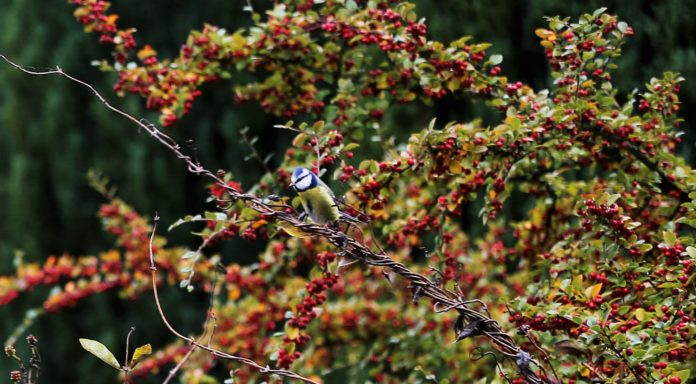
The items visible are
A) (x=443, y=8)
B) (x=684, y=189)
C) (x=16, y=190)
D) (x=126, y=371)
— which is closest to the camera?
(x=126, y=371)

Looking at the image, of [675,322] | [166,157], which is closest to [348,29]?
[675,322]

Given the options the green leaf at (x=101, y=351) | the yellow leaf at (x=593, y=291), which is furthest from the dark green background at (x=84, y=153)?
the green leaf at (x=101, y=351)

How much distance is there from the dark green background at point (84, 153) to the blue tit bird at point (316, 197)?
2940 millimetres

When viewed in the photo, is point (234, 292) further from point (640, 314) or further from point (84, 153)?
point (84, 153)

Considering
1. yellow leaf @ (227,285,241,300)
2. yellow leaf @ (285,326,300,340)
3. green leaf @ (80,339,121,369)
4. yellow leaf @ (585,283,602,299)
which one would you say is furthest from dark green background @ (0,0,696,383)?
green leaf @ (80,339,121,369)

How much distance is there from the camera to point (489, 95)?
209cm

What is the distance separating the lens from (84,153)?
492 centimetres

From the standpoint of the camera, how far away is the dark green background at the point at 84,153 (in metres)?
4.73

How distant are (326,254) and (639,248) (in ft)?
1.99

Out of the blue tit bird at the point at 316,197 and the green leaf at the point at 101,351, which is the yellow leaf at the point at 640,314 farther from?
the green leaf at the point at 101,351

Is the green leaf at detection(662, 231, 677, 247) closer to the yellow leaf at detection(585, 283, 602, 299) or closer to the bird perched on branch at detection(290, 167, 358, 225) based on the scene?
the yellow leaf at detection(585, 283, 602, 299)

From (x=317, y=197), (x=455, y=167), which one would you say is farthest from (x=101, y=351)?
(x=455, y=167)

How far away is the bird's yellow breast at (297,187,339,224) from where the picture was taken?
1689 millimetres

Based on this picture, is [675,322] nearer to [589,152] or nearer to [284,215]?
[589,152]
